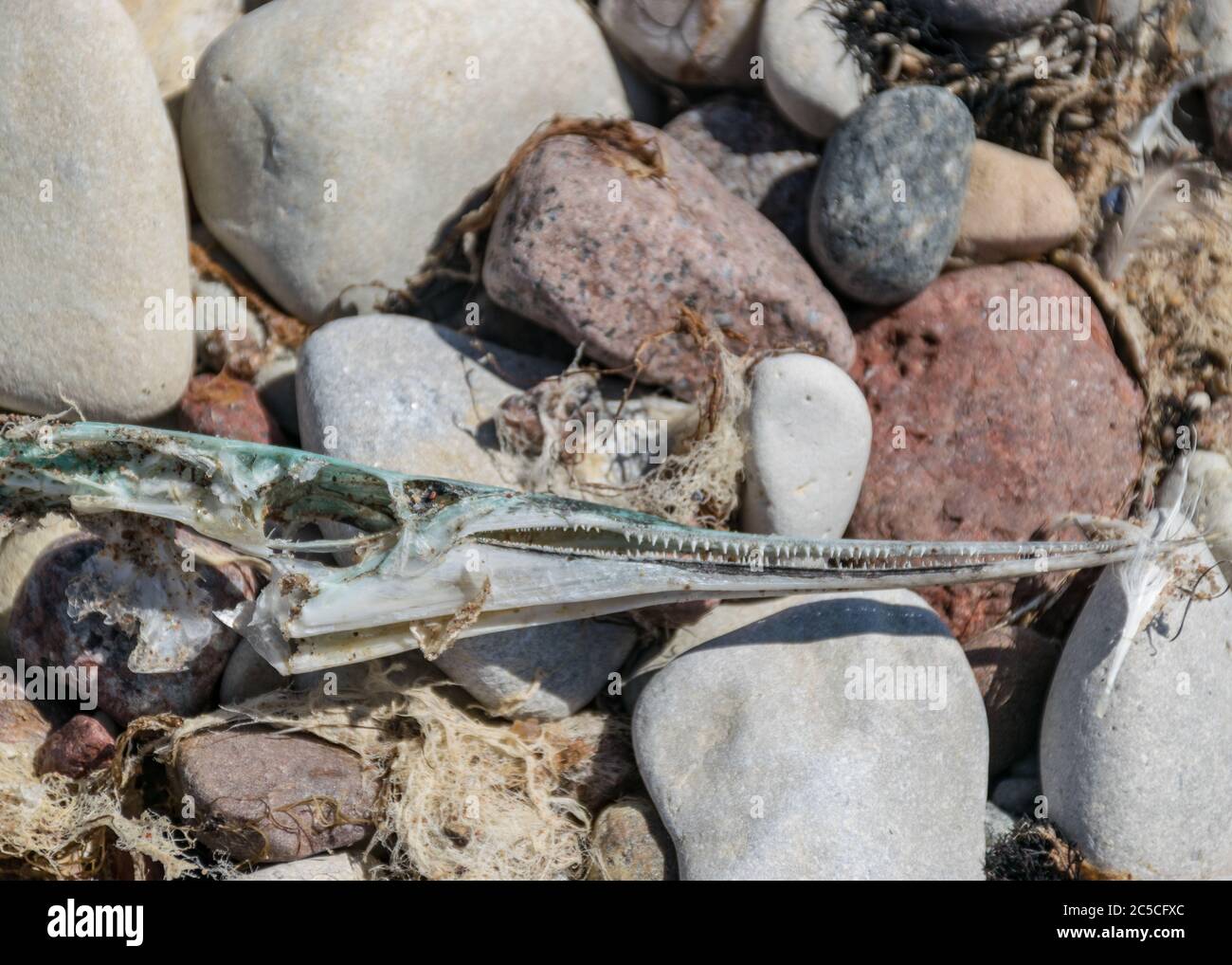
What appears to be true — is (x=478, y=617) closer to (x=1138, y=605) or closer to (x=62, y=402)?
(x=62, y=402)

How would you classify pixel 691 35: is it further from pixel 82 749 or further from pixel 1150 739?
pixel 82 749

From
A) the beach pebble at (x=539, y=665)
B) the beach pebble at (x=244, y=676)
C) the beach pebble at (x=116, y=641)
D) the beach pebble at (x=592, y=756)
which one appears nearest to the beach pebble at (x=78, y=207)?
the beach pebble at (x=116, y=641)

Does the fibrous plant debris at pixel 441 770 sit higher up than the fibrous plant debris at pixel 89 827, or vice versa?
the fibrous plant debris at pixel 441 770

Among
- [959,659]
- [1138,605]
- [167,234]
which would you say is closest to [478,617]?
[959,659]

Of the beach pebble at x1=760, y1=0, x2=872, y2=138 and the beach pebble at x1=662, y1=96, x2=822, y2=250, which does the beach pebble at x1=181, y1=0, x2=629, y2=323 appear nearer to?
the beach pebble at x1=662, y1=96, x2=822, y2=250

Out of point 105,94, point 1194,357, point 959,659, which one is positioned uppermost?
point 105,94

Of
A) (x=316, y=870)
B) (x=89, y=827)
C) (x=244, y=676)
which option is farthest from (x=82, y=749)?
(x=316, y=870)

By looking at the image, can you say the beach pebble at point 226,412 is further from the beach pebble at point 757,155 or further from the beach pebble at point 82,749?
the beach pebble at point 757,155

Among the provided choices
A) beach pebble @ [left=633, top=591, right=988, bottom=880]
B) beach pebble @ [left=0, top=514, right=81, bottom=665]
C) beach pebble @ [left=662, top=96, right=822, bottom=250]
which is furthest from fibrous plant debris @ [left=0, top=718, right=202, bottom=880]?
beach pebble @ [left=662, top=96, right=822, bottom=250]
